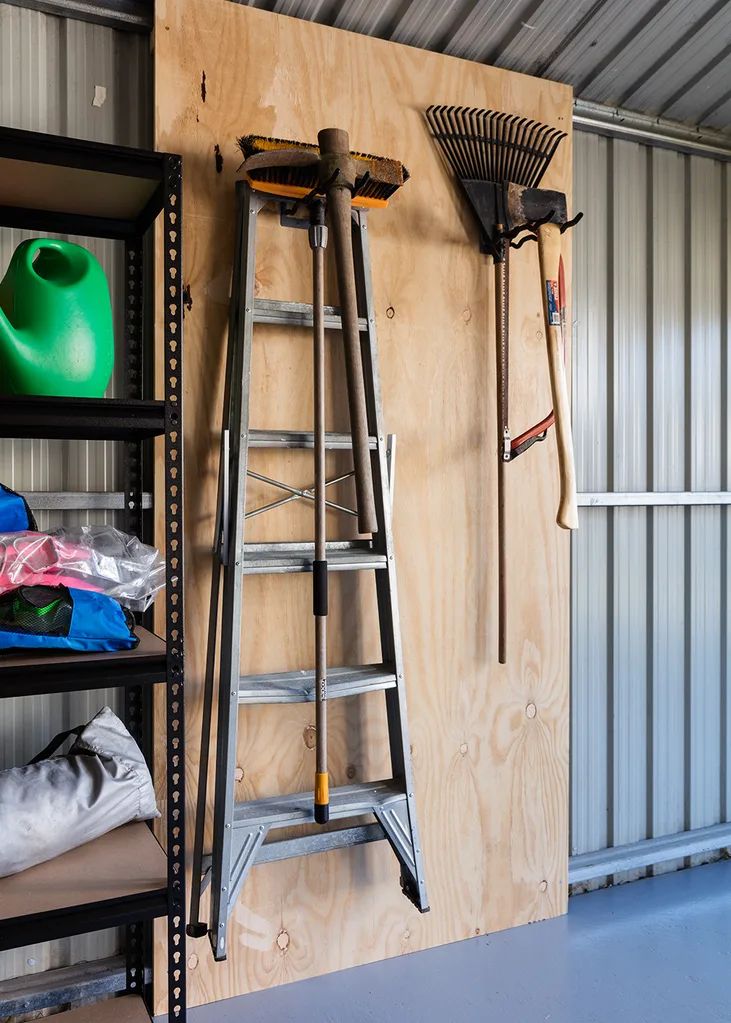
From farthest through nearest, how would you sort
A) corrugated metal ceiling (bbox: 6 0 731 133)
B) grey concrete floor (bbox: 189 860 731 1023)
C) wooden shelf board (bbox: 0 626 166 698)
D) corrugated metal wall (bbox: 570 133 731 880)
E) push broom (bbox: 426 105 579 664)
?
corrugated metal wall (bbox: 570 133 731 880) < push broom (bbox: 426 105 579 664) < corrugated metal ceiling (bbox: 6 0 731 133) < grey concrete floor (bbox: 189 860 731 1023) < wooden shelf board (bbox: 0 626 166 698)

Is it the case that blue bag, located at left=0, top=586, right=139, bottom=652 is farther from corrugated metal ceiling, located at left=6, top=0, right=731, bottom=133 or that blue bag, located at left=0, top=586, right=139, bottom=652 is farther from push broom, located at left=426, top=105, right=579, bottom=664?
corrugated metal ceiling, located at left=6, top=0, right=731, bottom=133

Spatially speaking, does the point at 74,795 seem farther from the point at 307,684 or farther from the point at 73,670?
the point at 307,684

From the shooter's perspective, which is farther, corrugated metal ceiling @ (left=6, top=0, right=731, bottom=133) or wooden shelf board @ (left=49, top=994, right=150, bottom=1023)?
corrugated metal ceiling @ (left=6, top=0, right=731, bottom=133)

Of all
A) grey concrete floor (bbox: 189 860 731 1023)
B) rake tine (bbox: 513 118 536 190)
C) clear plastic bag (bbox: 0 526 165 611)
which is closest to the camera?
clear plastic bag (bbox: 0 526 165 611)


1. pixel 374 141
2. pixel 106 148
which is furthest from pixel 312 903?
pixel 374 141

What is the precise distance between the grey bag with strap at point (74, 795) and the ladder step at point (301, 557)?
0.48 m

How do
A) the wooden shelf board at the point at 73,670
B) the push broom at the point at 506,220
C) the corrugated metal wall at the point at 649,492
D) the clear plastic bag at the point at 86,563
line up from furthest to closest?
the corrugated metal wall at the point at 649,492
the push broom at the point at 506,220
the clear plastic bag at the point at 86,563
the wooden shelf board at the point at 73,670

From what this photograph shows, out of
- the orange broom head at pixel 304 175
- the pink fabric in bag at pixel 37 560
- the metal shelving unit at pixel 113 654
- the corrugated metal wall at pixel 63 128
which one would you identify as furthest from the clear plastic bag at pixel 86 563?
the orange broom head at pixel 304 175

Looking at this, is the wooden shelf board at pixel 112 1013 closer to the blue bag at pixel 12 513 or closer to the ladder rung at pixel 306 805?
the ladder rung at pixel 306 805

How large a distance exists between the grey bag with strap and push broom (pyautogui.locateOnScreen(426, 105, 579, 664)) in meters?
1.07

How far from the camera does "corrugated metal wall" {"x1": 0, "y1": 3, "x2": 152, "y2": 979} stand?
199 centimetres

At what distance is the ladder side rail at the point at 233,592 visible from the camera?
189cm

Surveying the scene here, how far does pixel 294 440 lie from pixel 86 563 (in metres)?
0.61

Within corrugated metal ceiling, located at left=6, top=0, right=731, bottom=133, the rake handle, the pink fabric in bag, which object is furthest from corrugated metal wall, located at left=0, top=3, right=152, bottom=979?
the rake handle
